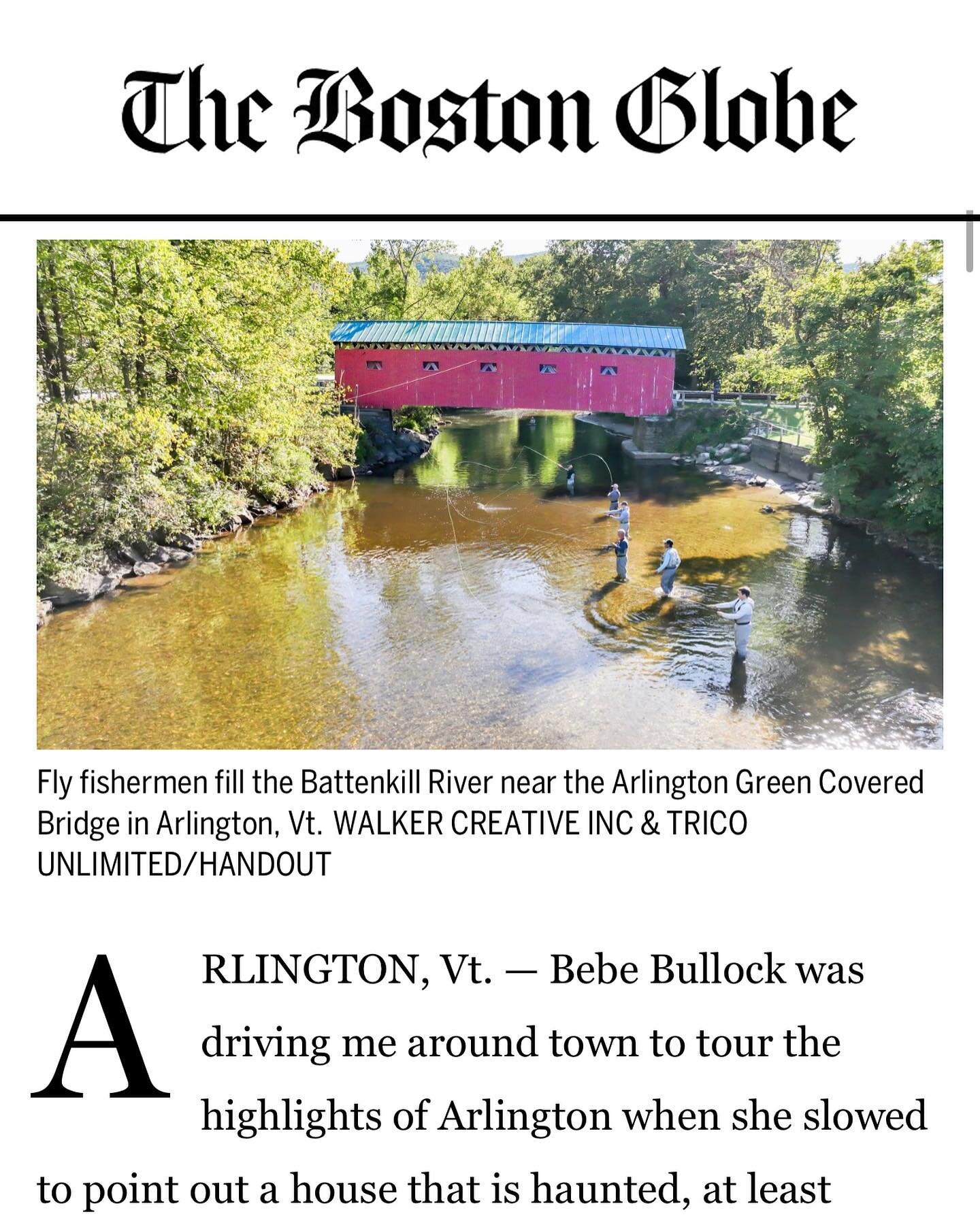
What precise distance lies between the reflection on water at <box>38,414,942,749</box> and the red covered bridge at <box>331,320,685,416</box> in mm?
9009

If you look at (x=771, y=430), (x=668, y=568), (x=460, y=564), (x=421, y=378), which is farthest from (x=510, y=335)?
(x=668, y=568)

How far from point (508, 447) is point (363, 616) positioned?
2317cm

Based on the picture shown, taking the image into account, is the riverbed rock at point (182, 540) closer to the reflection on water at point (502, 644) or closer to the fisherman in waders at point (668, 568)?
the reflection on water at point (502, 644)

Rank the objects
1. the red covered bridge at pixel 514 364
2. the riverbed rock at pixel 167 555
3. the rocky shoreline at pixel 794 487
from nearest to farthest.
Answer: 1. the riverbed rock at pixel 167 555
2. the rocky shoreline at pixel 794 487
3. the red covered bridge at pixel 514 364

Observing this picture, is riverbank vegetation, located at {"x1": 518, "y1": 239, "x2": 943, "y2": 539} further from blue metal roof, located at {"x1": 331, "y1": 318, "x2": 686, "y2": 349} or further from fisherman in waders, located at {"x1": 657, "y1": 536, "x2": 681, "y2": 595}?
fisherman in waders, located at {"x1": 657, "y1": 536, "x2": 681, "y2": 595}

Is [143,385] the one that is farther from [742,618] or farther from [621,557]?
[742,618]

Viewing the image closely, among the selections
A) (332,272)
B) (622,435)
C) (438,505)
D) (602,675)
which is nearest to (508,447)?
(622,435)

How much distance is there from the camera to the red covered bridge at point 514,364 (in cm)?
2688

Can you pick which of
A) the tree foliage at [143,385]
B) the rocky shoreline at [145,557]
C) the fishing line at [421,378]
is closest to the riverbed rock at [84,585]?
the rocky shoreline at [145,557]

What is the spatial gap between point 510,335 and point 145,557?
1660cm

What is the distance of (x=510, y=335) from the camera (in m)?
27.1

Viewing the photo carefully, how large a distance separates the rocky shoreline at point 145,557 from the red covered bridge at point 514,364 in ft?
17.8

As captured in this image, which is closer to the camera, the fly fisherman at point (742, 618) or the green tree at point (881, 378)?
the fly fisherman at point (742, 618)

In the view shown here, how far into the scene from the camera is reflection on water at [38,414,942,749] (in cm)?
961
